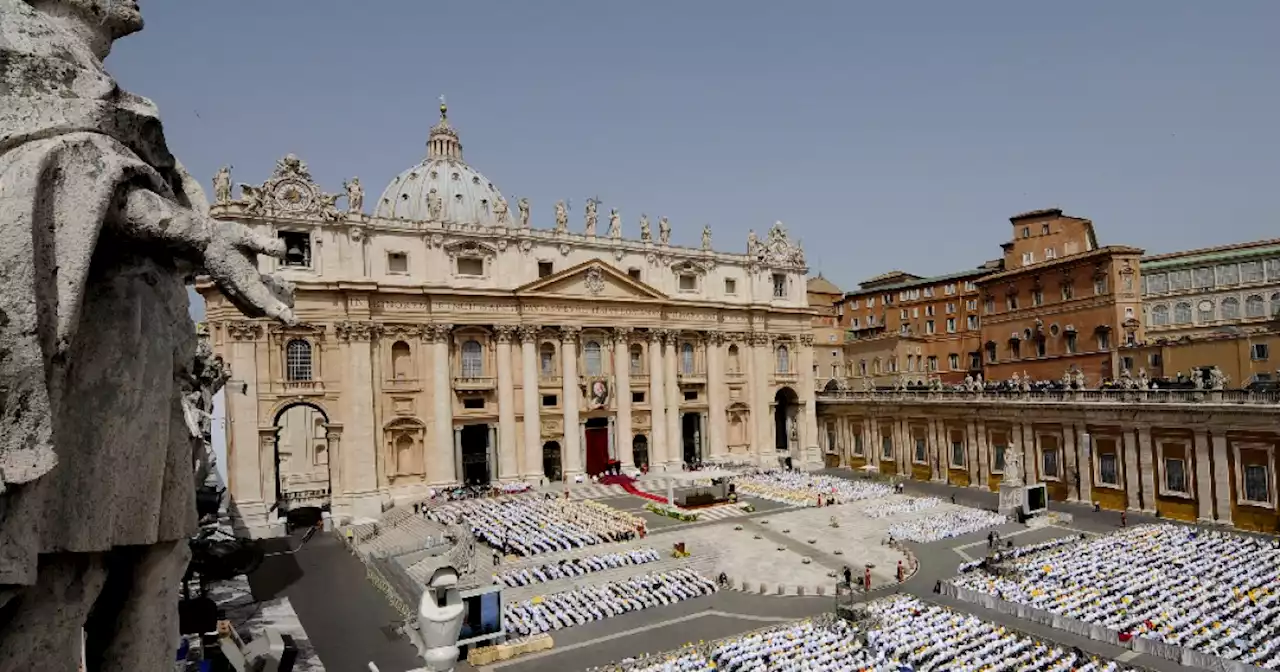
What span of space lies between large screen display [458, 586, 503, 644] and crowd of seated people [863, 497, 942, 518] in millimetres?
25397

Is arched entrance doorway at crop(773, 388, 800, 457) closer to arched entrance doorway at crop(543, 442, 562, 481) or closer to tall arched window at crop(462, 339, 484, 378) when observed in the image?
arched entrance doorway at crop(543, 442, 562, 481)

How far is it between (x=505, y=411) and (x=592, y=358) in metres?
8.18

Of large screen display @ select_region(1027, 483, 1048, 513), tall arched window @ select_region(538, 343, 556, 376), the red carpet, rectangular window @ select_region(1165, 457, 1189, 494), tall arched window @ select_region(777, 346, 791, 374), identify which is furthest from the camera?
tall arched window @ select_region(777, 346, 791, 374)

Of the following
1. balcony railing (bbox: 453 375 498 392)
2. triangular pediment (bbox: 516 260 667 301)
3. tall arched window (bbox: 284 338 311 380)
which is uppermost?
triangular pediment (bbox: 516 260 667 301)

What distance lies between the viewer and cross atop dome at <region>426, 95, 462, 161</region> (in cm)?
8569

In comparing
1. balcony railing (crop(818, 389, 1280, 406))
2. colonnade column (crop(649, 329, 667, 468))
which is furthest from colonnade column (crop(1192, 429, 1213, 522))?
colonnade column (crop(649, 329, 667, 468))

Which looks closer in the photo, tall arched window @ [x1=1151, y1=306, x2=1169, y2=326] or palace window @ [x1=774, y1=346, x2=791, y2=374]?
tall arched window @ [x1=1151, y1=306, x2=1169, y2=326]

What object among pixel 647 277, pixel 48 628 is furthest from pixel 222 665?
pixel 647 277

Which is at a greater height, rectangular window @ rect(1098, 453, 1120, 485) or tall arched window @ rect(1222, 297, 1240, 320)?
tall arched window @ rect(1222, 297, 1240, 320)

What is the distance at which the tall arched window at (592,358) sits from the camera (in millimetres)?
54531

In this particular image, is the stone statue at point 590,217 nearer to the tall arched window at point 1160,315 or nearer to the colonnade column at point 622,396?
the colonnade column at point 622,396

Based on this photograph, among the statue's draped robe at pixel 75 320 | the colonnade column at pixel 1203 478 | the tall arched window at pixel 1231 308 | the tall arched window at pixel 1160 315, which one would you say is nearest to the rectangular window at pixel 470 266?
the colonnade column at pixel 1203 478

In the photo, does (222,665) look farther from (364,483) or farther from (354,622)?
(364,483)

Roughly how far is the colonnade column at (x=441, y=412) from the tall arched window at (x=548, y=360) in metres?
7.11
